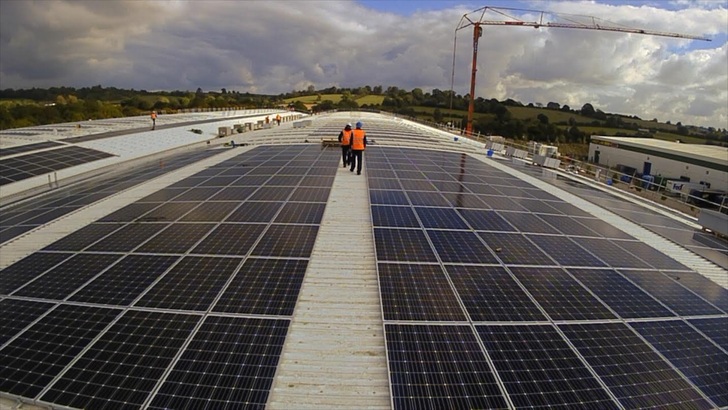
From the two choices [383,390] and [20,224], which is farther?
[20,224]

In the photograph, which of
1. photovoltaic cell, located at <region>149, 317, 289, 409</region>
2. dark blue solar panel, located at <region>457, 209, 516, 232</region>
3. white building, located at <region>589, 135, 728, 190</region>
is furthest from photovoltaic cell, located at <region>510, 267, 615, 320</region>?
white building, located at <region>589, 135, 728, 190</region>

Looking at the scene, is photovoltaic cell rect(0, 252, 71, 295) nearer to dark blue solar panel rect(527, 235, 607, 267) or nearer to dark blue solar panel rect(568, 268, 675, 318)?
dark blue solar panel rect(527, 235, 607, 267)

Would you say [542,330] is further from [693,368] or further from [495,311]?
[693,368]

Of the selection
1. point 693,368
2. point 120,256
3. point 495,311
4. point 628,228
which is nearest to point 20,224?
point 120,256

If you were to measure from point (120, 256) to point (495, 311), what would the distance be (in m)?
10.5

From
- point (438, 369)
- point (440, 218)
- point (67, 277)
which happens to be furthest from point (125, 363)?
point (440, 218)

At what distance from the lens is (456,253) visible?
455 inches

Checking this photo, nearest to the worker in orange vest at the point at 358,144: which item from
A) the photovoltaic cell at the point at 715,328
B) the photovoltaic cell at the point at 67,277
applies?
the photovoltaic cell at the point at 67,277

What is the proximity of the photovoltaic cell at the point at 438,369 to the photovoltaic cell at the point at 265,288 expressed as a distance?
2623 millimetres

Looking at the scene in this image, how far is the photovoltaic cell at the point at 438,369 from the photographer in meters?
6.59

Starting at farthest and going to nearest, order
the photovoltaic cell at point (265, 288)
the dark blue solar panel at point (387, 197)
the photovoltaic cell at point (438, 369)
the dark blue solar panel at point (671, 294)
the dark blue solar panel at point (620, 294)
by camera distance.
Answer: the dark blue solar panel at point (387, 197)
the dark blue solar panel at point (671, 294)
the dark blue solar panel at point (620, 294)
the photovoltaic cell at point (265, 288)
the photovoltaic cell at point (438, 369)

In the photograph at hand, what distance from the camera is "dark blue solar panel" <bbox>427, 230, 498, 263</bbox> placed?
444 inches

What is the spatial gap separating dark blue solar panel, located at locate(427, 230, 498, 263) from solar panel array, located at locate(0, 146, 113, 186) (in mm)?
27130

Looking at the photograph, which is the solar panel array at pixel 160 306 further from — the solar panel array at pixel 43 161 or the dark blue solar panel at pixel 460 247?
the solar panel array at pixel 43 161
